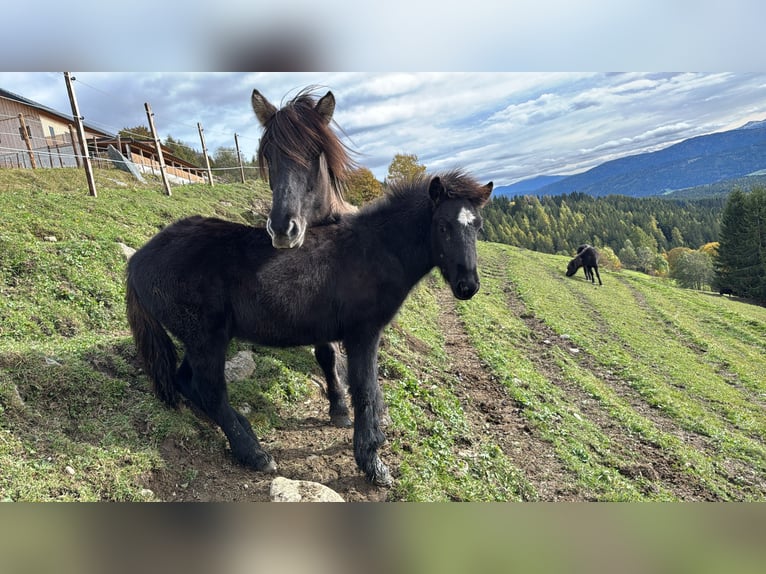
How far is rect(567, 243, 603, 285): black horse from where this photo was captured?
2164 centimetres

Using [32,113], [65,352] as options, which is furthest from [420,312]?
[32,113]

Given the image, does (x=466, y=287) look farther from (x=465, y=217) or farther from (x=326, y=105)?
(x=326, y=105)

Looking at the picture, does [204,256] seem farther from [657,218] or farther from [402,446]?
[657,218]

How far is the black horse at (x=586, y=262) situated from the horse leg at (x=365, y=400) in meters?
21.0

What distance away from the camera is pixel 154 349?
371 centimetres

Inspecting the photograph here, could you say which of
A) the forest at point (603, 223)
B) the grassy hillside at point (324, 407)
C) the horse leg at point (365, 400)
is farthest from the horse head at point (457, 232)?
the forest at point (603, 223)

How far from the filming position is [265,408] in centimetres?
431

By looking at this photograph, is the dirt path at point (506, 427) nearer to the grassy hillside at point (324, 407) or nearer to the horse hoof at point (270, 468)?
the grassy hillside at point (324, 407)

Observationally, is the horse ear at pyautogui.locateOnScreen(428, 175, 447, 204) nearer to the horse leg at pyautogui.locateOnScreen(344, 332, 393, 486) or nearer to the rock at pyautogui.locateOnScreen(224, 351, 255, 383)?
the horse leg at pyautogui.locateOnScreen(344, 332, 393, 486)

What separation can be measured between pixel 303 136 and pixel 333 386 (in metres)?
2.66

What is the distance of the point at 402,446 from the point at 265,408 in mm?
1515

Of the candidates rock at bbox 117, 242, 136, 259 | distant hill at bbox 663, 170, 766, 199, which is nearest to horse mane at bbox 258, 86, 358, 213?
rock at bbox 117, 242, 136, 259

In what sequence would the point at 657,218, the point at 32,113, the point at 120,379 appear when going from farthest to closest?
the point at 32,113
the point at 657,218
the point at 120,379

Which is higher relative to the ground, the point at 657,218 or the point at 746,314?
the point at 657,218
